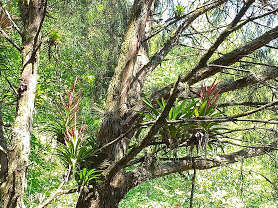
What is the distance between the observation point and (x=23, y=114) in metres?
1.74

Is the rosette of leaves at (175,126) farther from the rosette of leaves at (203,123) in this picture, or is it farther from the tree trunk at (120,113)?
the tree trunk at (120,113)

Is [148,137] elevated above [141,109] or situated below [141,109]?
below

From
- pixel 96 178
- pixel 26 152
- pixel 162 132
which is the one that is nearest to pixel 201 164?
→ pixel 162 132

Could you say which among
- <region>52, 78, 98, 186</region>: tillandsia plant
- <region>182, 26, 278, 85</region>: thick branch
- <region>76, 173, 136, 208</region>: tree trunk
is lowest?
<region>76, 173, 136, 208</region>: tree trunk

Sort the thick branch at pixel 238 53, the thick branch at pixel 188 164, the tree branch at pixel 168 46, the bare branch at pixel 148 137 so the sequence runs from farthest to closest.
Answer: the tree branch at pixel 168 46
the thick branch at pixel 188 164
the thick branch at pixel 238 53
the bare branch at pixel 148 137

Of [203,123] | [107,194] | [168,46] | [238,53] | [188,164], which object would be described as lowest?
[107,194]

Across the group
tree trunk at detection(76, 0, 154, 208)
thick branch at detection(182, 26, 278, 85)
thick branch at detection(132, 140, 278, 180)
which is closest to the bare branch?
tree trunk at detection(76, 0, 154, 208)

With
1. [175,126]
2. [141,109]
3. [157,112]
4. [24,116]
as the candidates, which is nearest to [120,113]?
[141,109]

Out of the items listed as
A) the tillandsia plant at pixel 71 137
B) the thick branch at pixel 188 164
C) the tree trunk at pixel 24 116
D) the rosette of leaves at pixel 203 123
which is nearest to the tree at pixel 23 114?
the tree trunk at pixel 24 116

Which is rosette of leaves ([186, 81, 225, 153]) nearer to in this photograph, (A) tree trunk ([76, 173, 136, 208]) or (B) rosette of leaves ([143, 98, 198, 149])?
(B) rosette of leaves ([143, 98, 198, 149])

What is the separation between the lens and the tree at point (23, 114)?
163cm

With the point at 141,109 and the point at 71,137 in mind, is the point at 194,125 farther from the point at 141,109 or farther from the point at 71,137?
the point at 71,137

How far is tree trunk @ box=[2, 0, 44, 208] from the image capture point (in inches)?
64.3

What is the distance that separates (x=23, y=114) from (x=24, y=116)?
0.05 ft
